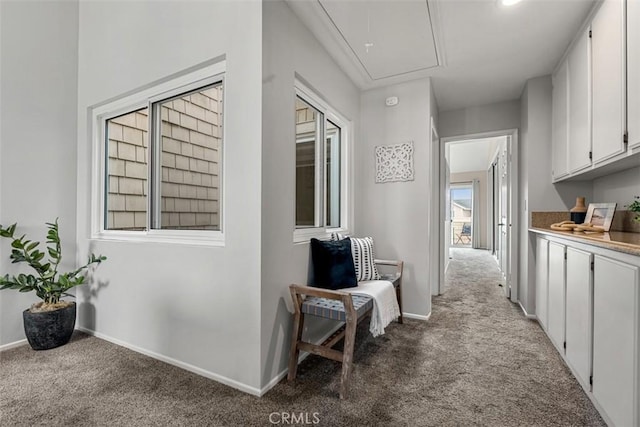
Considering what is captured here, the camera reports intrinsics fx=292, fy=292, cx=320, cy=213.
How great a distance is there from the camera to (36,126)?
264cm

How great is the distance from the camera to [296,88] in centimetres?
229

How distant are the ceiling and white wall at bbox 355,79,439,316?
0.84ft

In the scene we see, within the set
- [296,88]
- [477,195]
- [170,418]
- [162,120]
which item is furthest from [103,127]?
[477,195]

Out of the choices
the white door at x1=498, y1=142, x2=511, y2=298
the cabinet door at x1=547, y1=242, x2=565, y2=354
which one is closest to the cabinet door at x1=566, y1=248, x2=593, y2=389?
the cabinet door at x1=547, y1=242, x2=565, y2=354

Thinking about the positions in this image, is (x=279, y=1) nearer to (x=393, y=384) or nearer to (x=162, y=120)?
(x=162, y=120)

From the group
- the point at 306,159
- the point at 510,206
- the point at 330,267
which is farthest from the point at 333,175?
the point at 510,206

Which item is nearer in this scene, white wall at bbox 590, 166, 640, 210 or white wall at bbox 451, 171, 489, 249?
white wall at bbox 590, 166, 640, 210

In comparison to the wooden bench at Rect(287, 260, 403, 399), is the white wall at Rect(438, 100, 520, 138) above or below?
above

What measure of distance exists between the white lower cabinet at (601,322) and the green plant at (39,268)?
3500 mm

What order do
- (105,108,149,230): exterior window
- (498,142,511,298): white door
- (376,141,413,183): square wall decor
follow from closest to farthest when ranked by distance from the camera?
1. (105,108,149,230): exterior window
2. (376,141,413,183): square wall decor
3. (498,142,511,298): white door

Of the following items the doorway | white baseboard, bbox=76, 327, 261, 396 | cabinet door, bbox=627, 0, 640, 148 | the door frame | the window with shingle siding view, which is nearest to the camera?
cabinet door, bbox=627, 0, 640, 148

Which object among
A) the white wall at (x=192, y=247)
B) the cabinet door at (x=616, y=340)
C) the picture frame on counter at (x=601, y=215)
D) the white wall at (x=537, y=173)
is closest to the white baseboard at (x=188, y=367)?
the white wall at (x=192, y=247)

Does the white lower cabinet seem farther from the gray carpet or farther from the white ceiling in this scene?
the white ceiling

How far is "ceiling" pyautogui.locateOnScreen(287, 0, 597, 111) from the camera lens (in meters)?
2.09
